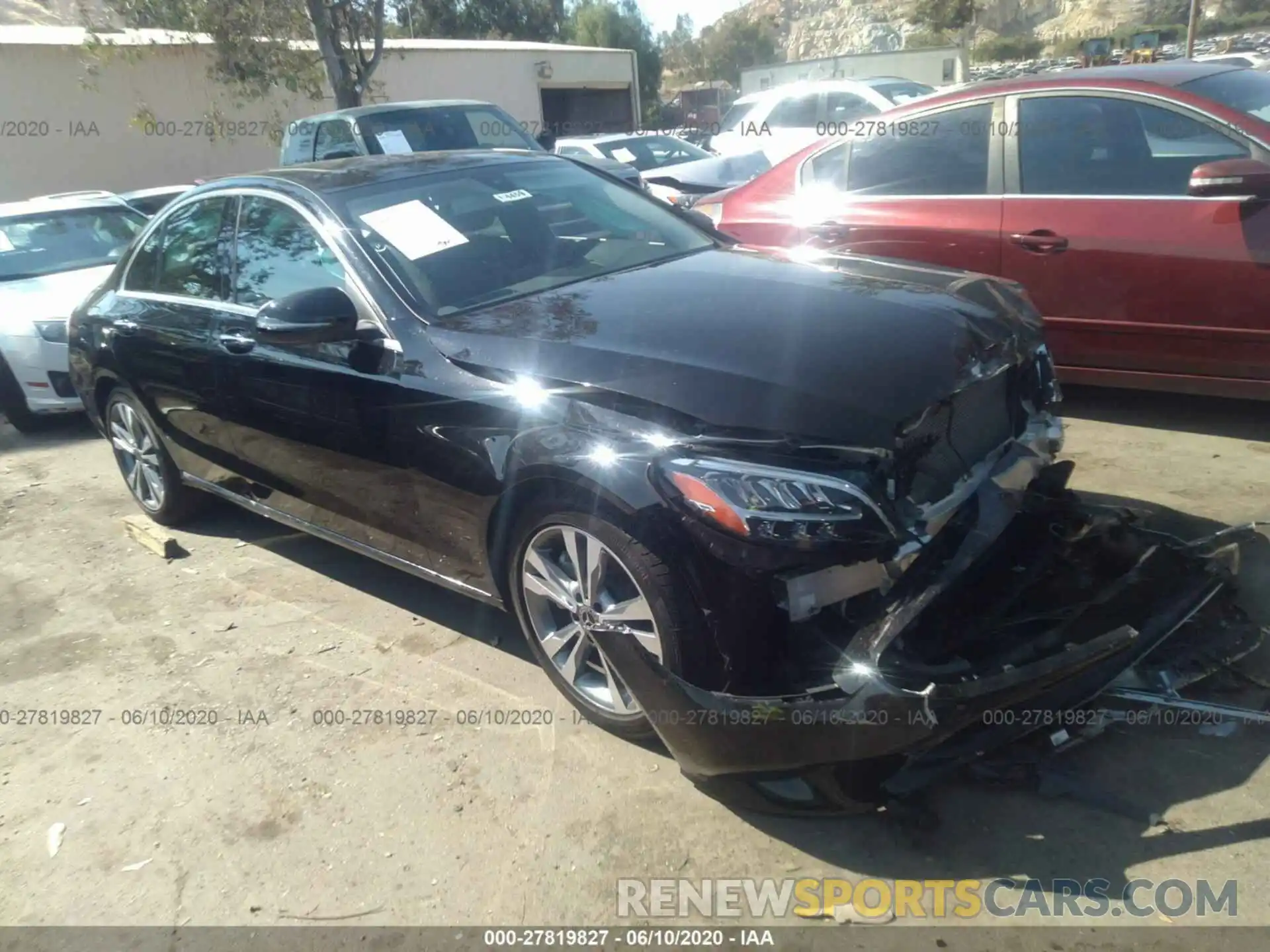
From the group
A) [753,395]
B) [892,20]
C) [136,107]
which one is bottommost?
[753,395]

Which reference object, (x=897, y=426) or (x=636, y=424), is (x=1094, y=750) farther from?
(x=636, y=424)

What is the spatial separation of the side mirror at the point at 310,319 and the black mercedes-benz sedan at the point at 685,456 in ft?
0.03

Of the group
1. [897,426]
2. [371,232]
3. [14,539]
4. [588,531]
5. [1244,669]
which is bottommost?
[14,539]

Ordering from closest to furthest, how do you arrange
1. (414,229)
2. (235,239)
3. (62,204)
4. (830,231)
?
(414,229), (235,239), (830,231), (62,204)

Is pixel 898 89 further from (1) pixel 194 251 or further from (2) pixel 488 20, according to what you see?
(2) pixel 488 20

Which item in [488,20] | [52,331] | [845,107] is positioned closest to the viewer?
[52,331]

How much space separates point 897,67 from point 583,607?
24.1 metres

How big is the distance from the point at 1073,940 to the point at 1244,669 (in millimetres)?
1168

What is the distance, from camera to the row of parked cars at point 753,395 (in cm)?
255

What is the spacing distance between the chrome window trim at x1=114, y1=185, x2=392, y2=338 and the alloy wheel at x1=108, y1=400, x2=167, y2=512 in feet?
2.07

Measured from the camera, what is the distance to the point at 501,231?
12.7ft

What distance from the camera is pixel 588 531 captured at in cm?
285

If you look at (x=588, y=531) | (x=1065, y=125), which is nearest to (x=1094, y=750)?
(x=588, y=531)

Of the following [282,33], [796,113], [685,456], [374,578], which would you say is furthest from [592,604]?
[282,33]
